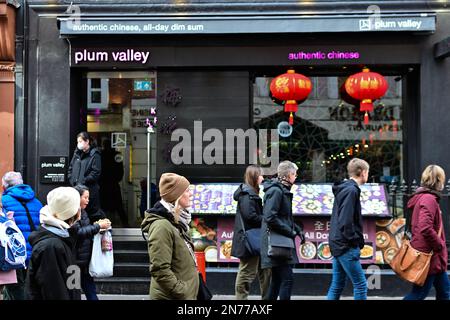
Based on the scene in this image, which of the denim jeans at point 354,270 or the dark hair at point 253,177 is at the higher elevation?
the dark hair at point 253,177

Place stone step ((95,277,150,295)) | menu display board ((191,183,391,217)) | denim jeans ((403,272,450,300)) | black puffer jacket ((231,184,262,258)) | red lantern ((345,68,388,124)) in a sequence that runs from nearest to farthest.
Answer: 1. denim jeans ((403,272,450,300))
2. black puffer jacket ((231,184,262,258))
3. red lantern ((345,68,388,124))
4. stone step ((95,277,150,295))
5. menu display board ((191,183,391,217))

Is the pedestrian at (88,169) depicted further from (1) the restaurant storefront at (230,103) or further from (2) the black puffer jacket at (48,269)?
(2) the black puffer jacket at (48,269)

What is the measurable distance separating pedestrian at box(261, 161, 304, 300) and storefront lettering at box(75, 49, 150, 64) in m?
3.83

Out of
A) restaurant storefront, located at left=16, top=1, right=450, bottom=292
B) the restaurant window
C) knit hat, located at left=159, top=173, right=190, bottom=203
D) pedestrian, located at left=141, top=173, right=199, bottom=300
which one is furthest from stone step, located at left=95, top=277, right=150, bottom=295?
knit hat, located at left=159, top=173, right=190, bottom=203

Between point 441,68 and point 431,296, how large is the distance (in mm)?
3516

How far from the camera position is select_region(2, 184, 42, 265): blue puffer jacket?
21.3 feet

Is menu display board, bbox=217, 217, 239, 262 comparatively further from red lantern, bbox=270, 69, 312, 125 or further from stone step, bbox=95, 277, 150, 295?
red lantern, bbox=270, 69, 312, 125

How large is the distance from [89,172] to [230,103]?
8.32 ft

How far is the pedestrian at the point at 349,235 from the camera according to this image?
6488 mm

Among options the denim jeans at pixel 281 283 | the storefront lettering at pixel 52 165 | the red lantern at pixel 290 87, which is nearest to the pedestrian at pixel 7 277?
the denim jeans at pixel 281 283

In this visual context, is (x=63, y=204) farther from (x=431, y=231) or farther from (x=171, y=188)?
(x=431, y=231)

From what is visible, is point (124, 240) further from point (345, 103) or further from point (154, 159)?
point (345, 103)

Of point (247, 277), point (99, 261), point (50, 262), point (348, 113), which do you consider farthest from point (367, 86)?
point (50, 262)
